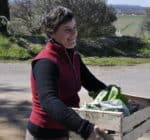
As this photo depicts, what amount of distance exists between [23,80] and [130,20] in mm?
20426

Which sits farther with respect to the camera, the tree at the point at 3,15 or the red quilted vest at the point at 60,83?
the tree at the point at 3,15

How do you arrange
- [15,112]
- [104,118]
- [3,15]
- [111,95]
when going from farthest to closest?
[3,15]
[15,112]
[111,95]
[104,118]

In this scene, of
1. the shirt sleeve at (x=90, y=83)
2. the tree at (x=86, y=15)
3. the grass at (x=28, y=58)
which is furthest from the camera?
the tree at (x=86, y=15)

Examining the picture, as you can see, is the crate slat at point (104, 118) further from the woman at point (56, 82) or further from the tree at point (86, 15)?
the tree at point (86, 15)

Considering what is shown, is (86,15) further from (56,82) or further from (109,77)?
(56,82)

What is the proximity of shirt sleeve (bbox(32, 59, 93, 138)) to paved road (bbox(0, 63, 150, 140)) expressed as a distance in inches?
142

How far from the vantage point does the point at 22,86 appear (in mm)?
10375

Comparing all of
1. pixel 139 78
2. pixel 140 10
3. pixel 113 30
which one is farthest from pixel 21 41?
pixel 140 10

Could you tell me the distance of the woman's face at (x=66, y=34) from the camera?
3.11 metres

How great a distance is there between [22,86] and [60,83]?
730 centimetres

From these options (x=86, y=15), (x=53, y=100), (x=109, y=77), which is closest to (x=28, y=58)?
(x=109, y=77)

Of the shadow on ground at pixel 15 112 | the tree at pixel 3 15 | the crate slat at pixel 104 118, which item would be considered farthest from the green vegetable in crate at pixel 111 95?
the tree at pixel 3 15

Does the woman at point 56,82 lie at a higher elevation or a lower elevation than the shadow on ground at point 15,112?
higher

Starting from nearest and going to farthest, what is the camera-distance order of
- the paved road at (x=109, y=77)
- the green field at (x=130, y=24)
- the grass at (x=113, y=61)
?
the paved road at (x=109, y=77)
the grass at (x=113, y=61)
the green field at (x=130, y=24)
